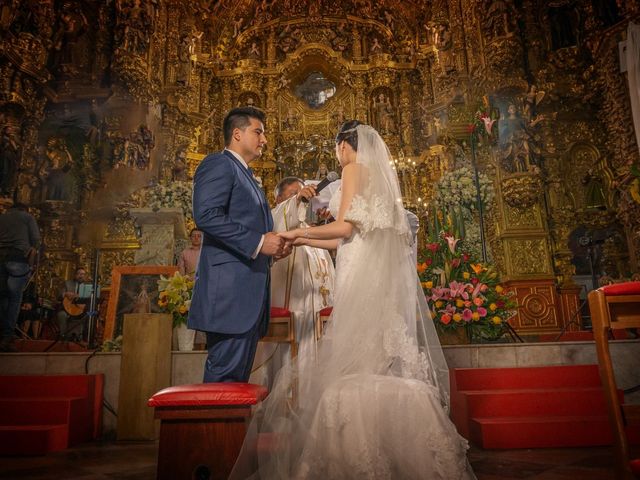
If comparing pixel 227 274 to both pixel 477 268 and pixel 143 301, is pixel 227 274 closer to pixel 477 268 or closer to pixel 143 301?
pixel 143 301

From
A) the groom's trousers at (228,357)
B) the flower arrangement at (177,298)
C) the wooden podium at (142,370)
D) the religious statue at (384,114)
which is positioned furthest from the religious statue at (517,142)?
the groom's trousers at (228,357)

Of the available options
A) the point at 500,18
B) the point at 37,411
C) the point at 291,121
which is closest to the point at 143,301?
the point at 37,411

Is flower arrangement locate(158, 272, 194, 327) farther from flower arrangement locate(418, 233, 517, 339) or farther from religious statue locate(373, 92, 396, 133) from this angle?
religious statue locate(373, 92, 396, 133)

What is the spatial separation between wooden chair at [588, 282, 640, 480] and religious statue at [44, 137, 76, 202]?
439 inches

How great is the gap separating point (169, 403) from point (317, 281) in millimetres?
1988

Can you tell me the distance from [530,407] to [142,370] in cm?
320

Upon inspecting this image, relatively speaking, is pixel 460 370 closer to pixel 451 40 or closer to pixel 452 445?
pixel 452 445

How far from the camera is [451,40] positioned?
38.8ft

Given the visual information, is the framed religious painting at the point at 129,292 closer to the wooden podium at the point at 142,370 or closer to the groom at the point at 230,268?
the wooden podium at the point at 142,370

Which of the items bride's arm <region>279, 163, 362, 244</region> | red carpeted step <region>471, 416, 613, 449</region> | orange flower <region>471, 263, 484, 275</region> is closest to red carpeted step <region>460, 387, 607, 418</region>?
red carpeted step <region>471, 416, 613, 449</region>

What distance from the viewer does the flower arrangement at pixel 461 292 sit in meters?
4.57

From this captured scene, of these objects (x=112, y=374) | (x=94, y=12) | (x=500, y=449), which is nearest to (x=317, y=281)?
(x=500, y=449)

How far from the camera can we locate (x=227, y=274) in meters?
2.48

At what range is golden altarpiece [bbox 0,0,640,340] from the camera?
934 cm
